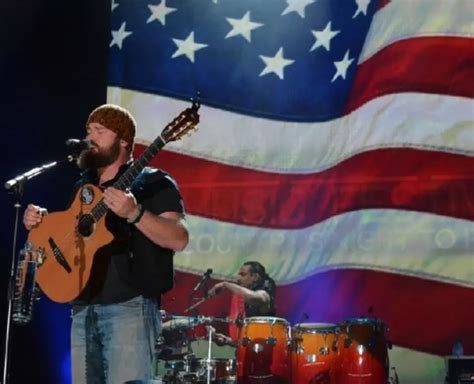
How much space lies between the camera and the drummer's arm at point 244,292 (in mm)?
5434

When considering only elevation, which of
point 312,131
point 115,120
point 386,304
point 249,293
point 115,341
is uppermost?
point 312,131

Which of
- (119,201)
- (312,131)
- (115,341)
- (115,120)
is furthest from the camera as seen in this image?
(312,131)

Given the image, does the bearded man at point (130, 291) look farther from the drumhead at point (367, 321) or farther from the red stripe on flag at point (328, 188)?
the red stripe on flag at point (328, 188)

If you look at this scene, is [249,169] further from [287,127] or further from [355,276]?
[355,276]

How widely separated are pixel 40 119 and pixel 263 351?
2377 millimetres

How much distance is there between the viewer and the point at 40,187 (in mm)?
5207

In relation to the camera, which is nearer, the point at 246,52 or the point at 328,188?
the point at 328,188

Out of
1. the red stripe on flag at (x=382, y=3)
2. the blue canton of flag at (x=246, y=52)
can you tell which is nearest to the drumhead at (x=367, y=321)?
the blue canton of flag at (x=246, y=52)

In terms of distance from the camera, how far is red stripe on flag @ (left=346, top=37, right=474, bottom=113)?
5262 mm

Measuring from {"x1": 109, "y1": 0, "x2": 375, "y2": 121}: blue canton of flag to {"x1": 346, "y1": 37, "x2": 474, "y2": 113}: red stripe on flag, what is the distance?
0.14 m

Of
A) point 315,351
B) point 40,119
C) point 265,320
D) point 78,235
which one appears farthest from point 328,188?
point 78,235

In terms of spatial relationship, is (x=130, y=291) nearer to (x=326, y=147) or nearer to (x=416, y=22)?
(x=326, y=147)

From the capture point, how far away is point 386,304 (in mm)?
5238

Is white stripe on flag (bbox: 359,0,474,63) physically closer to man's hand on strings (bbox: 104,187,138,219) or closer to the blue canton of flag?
the blue canton of flag
